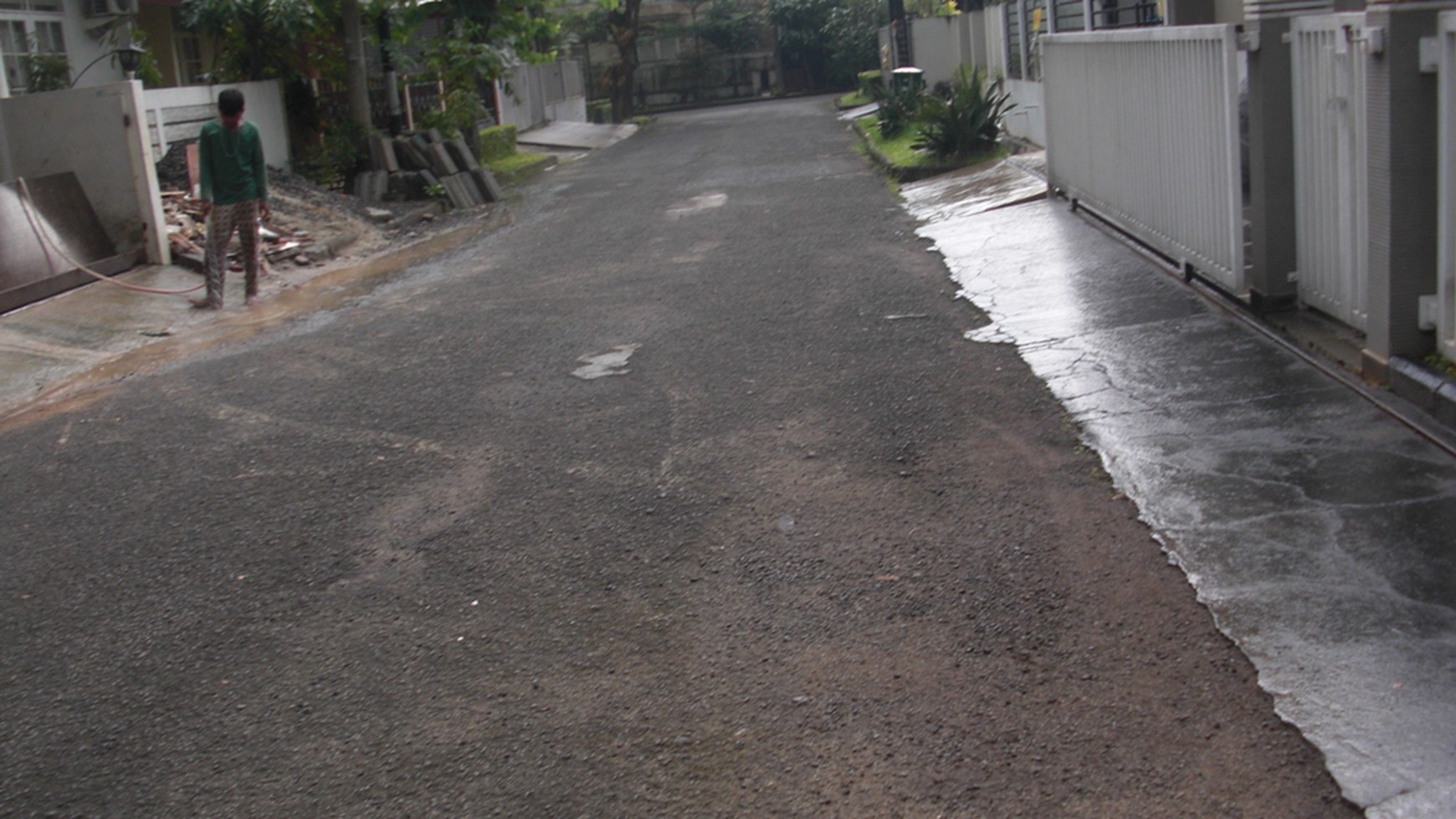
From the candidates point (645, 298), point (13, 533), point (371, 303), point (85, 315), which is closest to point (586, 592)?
point (13, 533)

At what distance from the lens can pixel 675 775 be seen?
3.64 metres

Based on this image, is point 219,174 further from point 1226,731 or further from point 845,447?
point 1226,731

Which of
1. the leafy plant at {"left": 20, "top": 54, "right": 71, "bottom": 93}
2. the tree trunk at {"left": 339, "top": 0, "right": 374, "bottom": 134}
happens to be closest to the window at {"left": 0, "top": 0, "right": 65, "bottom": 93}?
the leafy plant at {"left": 20, "top": 54, "right": 71, "bottom": 93}

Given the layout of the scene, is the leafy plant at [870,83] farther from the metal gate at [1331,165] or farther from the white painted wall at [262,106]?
the metal gate at [1331,165]

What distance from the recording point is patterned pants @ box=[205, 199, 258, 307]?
1177cm

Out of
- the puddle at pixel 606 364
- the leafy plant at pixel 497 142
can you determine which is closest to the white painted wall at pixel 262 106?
the leafy plant at pixel 497 142

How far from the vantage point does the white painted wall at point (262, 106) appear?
15654mm

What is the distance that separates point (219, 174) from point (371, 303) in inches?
70.7

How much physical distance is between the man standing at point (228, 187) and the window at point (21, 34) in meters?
6.44

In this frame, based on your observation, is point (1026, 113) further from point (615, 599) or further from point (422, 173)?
point (615, 599)

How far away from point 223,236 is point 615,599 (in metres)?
8.36

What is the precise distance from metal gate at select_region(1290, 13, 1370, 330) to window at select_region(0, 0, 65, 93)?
588 inches

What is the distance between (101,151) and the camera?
42.7 ft

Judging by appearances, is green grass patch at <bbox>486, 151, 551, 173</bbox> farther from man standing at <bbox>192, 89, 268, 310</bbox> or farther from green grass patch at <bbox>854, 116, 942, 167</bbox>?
man standing at <bbox>192, 89, 268, 310</bbox>
